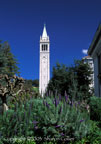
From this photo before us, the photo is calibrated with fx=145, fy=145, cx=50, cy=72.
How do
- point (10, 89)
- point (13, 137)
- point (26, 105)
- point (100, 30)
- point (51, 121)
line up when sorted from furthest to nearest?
point (100, 30)
point (10, 89)
point (26, 105)
point (13, 137)
point (51, 121)

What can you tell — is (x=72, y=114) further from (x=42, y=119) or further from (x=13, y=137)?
(x=13, y=137)

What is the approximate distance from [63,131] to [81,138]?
45cm

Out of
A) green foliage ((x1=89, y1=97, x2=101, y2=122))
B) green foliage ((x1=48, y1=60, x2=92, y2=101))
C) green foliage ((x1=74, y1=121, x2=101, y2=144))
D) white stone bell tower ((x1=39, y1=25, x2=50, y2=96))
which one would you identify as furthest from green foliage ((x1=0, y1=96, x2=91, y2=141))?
white stone bell tower ((x1=39, y1=25, x2=50, y2=96))

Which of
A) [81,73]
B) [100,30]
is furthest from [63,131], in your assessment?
[81,73]

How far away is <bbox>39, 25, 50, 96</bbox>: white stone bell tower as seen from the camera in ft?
174

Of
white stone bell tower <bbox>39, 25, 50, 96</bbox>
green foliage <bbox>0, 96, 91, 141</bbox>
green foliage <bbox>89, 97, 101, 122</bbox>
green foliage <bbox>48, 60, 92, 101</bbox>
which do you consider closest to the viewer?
green foliage <bbox>0, 96, 91, 141</bbox>

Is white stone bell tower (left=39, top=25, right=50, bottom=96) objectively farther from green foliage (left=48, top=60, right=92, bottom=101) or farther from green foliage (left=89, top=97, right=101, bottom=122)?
green foliage (left=89, top=97, right=101, bottom=122)

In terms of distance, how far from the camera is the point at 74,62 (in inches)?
797

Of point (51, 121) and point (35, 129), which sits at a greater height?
point (51, 121)

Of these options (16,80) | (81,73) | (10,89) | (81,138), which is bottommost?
(81,138)

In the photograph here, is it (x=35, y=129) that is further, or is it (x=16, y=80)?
(x=16, y=80)

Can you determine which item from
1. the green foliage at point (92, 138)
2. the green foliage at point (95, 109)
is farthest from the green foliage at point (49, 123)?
the green foliage at point (95, 109)

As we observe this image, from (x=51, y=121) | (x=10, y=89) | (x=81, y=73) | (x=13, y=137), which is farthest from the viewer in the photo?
(x=81, y=73)

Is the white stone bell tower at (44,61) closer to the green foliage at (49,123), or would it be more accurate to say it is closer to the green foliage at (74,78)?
the green foliage at (74,78)
